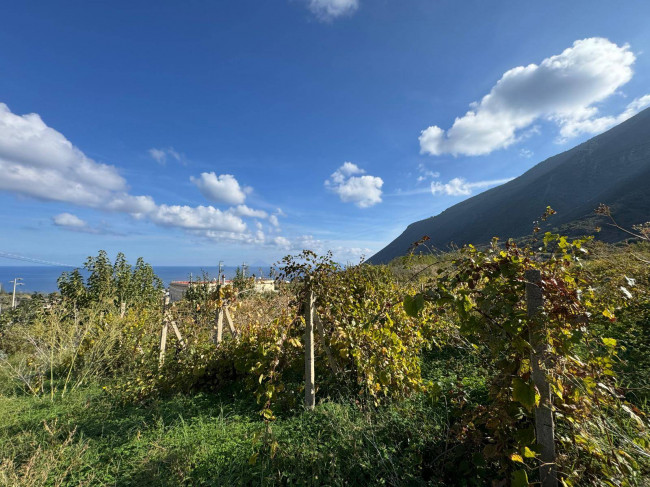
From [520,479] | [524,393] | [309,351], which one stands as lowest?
[520,479]

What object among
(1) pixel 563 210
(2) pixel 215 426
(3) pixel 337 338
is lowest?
(2) pixel 215 426

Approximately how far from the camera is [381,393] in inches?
143

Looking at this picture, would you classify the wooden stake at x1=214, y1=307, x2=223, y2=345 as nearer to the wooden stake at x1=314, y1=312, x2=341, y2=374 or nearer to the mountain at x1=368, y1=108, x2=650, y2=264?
the wooden stake at x1=314, y1=312, x2=341, y2=374

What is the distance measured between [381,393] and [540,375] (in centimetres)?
240

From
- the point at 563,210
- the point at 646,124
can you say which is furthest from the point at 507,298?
the point at 646,124

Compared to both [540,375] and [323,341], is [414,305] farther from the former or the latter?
[323,341]

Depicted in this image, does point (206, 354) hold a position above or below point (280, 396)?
above

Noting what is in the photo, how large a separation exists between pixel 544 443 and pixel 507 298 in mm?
875

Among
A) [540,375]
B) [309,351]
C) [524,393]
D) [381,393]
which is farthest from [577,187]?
[524,393]

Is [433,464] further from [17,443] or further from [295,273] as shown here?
[17,443]

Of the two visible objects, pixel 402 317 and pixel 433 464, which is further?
pixel 402 317

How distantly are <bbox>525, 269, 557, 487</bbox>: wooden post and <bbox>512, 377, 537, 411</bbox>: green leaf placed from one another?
0.15 m

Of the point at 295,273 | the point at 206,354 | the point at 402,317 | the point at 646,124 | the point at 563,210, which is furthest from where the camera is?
the point at 646,124

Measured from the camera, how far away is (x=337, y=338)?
3.61 metres
